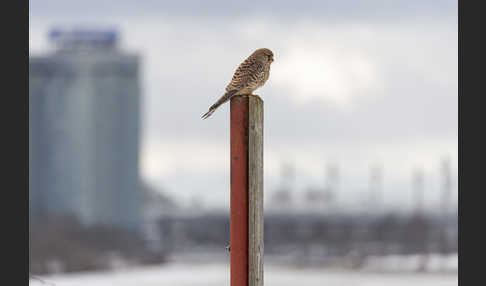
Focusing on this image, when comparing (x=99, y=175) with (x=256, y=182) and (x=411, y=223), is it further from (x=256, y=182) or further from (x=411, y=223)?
(x=256, y=182)

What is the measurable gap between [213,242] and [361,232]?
13.6m

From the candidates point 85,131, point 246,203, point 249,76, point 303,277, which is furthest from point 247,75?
point 85,131

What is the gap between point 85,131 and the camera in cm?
10481

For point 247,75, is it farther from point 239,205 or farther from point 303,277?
point 303,277

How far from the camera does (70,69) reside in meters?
108

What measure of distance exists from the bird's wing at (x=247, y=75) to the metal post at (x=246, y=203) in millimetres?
571

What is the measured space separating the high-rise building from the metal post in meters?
87.7

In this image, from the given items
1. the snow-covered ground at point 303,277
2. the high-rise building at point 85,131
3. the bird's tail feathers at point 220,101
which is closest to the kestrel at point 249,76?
the bird's tail feathers at point 220,101

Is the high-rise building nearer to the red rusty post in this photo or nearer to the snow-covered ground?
the snow-covered ground

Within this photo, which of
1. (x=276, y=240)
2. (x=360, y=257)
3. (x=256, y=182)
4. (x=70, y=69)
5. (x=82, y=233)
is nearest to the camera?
(x=256, y=182)

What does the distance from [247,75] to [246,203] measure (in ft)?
3.80

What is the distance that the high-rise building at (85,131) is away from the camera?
98.0 m

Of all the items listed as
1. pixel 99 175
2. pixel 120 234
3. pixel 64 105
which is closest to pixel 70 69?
pixel 64 105

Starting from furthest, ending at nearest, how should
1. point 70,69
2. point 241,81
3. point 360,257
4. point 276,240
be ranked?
1. point 70,69
2. point 276,240
3. point 360,257
4. point 241,81
